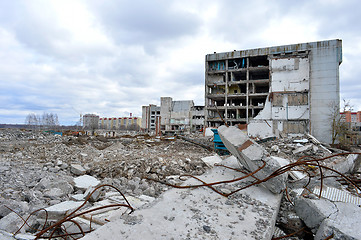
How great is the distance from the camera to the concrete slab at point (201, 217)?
1.70 meters

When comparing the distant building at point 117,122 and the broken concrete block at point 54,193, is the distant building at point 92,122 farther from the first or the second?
the broken concrete block at point 54,193

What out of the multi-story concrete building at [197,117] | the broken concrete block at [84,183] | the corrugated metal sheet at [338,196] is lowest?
the broken concrete block at [84,183]

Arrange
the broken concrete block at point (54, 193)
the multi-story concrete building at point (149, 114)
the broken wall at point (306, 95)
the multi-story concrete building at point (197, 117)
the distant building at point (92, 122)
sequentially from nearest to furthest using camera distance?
the broken concrete block at point (54, 193)
the broken wall at point (306, 95)
the multi-story concrete building at point (197, 117)
the distant building at point (92, 122)
the multi-story concrete building at point (149, 114)

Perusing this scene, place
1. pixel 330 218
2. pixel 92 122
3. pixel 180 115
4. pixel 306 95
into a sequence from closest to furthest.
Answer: pixel 330 218 < pixel 306 95 < pixel 180 115 < pixel 92 122

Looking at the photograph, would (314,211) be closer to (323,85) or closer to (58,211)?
(58,211)

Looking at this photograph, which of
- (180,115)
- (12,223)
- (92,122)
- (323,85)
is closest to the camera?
(12,223)

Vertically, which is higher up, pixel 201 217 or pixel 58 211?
pixel 201 217

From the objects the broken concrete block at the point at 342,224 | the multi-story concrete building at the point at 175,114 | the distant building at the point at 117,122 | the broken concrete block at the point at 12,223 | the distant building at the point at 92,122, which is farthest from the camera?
the distant building at the point at 117,122

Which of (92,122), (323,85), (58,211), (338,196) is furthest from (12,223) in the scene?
(92,122)

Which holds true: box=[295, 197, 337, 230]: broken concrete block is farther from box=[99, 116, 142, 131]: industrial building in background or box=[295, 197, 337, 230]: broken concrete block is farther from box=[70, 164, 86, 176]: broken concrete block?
box=[99, 116, 142, 131]: industrial building in background

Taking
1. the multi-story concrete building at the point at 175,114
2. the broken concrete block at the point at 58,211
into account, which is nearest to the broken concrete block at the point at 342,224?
the broken concrete block at the point at 58,211

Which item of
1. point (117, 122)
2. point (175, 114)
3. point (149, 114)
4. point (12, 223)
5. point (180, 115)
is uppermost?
point (149, 114)

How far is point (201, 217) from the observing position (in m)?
2.04

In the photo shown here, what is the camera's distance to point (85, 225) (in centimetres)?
225
